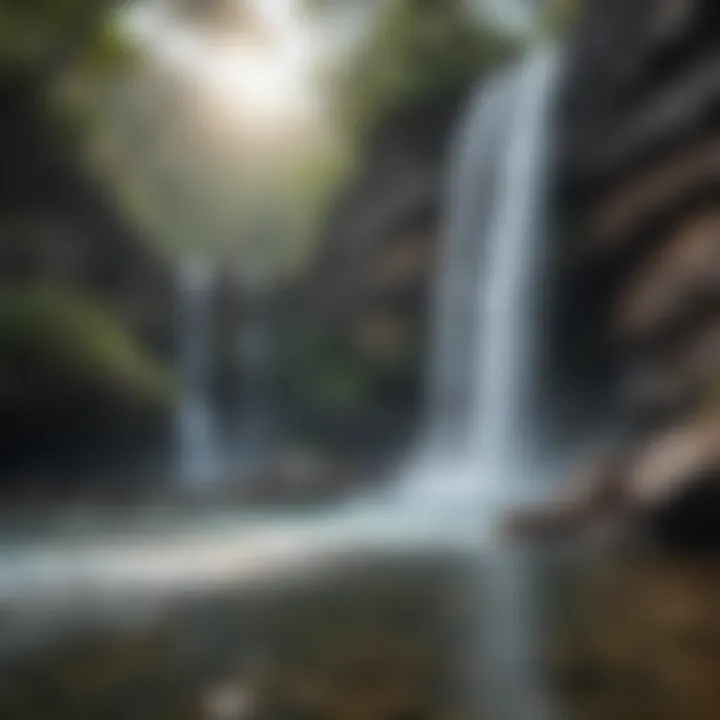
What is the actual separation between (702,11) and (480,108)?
80.4 inches

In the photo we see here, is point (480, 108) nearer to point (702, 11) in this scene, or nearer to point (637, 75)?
point (637, 75)

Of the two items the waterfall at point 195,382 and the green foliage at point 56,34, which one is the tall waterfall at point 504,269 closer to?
the waterfall at point 195,382

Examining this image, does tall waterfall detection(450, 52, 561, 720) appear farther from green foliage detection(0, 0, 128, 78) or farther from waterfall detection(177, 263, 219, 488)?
green foliage detection(0, 0, 128, 78)

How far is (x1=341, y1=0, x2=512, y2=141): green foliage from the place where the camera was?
7.09 metres

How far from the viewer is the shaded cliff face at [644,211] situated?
195 inches

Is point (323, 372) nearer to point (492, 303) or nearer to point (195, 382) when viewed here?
point (195, 382)

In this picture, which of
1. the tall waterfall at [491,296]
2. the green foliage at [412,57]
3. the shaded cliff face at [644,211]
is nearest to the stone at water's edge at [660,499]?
the shaded cliff face at [644,211]

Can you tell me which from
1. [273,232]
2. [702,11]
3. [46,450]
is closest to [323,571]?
[46,450]

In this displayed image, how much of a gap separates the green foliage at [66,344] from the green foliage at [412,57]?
296cm

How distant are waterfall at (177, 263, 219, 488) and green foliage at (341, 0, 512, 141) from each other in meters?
2.01

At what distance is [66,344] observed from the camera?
5.40 m

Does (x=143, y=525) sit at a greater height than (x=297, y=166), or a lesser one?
lesser

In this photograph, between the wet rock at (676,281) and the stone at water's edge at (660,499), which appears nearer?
the stone at water's edge at (660,499)

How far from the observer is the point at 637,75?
564cm
